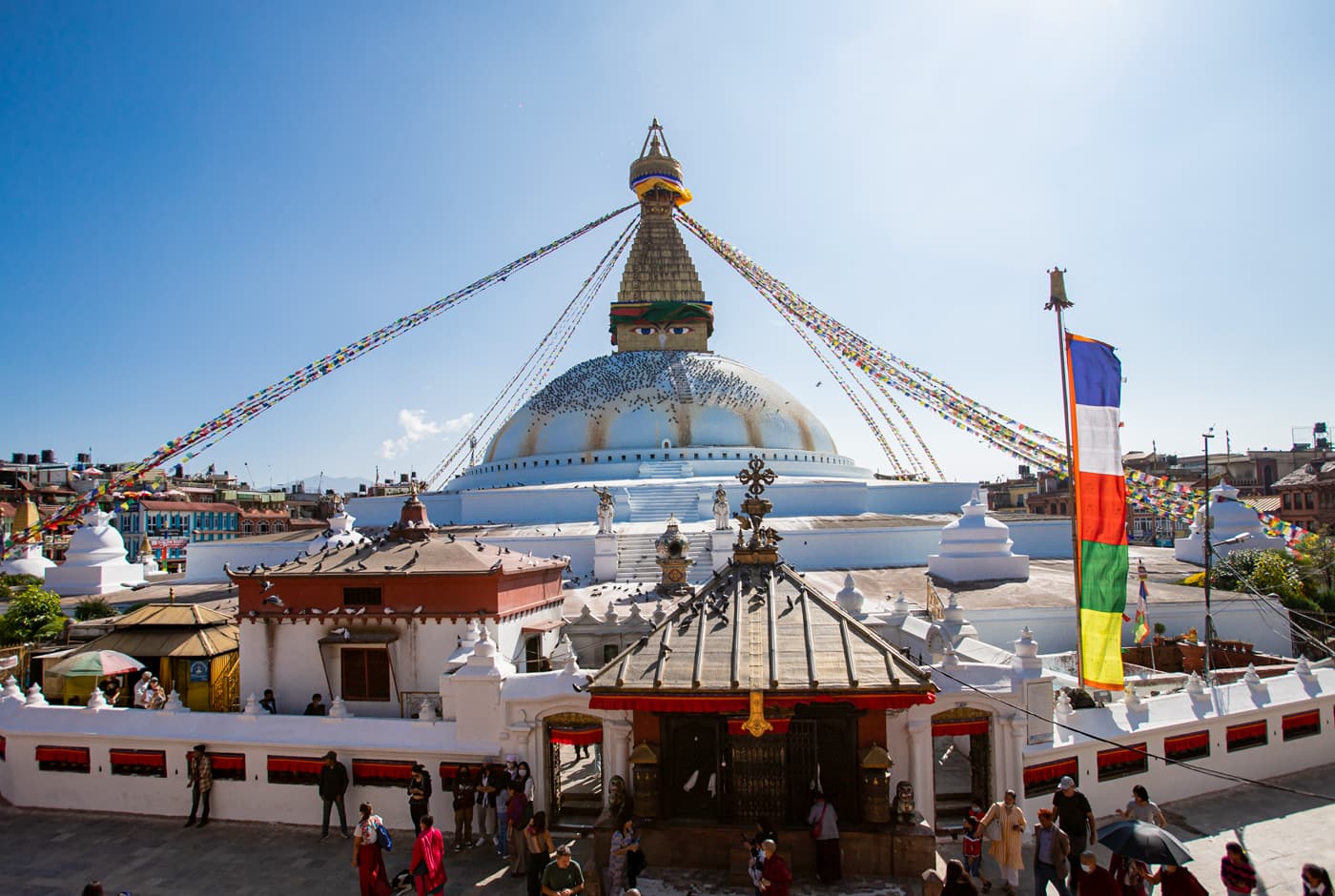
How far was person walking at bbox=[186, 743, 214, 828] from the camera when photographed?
8.14 m

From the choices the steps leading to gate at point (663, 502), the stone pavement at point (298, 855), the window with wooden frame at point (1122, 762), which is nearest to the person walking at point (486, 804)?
the stone pavement at point (298, 855)

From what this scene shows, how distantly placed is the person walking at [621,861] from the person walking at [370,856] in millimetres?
1790

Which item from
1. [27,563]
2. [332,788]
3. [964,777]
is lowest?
[964,777]

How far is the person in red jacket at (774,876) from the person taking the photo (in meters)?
5.13

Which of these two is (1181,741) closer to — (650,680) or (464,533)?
(650,680)

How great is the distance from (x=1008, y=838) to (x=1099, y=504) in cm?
377

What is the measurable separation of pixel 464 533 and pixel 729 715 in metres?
14.9

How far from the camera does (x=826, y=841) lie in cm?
581

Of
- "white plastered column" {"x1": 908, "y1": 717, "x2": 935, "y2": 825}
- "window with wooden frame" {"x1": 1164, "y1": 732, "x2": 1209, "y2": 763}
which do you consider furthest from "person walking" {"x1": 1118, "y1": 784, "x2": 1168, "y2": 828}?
"window with wooden frame" {"x1": 1164, "y1": 732, "x2": 1209, "y2": 763}

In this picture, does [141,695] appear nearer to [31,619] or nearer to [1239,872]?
[31,619]

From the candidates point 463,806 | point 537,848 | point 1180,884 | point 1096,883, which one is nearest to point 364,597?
point 463,806

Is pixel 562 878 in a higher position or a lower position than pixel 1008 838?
higher

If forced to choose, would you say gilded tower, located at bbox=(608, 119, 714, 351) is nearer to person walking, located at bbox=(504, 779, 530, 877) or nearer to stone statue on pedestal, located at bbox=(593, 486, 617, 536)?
stone statue on pedestal, located at bbox=(593, 486, 617, 536)

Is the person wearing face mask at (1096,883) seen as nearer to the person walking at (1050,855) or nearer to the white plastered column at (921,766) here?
the person walking at (1050,855)
